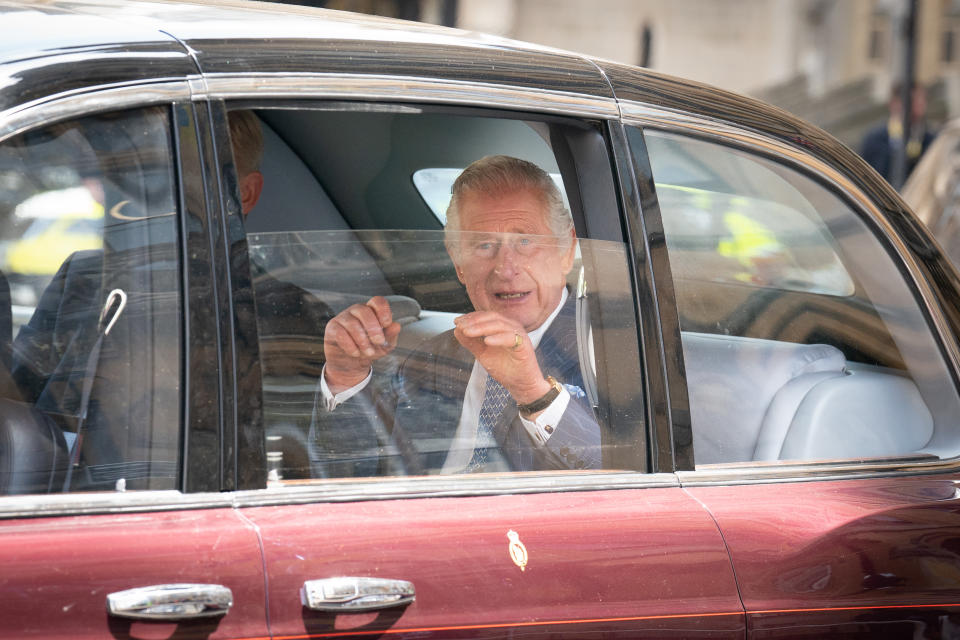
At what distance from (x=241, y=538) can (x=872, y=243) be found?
4.66 ft

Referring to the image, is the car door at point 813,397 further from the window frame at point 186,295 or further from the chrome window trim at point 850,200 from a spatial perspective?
the window frame at point 186,295

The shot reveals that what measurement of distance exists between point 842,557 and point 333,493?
932mm

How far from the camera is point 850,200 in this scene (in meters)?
2.28

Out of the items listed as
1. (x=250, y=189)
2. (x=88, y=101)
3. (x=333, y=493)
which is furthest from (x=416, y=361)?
(x=88, y=101)

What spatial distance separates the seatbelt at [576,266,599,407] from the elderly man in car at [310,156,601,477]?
0.01 meters

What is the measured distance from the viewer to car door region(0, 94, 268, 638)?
1.58m

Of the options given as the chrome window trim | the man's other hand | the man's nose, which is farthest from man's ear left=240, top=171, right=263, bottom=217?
the chrome window trim

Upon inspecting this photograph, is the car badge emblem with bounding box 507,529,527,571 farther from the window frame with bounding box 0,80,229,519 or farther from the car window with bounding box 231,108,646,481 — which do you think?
the window frame with bounding box 0,80,229,519

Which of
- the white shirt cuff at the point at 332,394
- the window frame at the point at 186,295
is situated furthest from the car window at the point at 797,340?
the window frame at the point at 186,295

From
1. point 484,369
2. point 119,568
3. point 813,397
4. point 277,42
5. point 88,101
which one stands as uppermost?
point 277,42

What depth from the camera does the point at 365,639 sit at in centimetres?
166

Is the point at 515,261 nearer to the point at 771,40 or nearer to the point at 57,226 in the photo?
the point at 57,226

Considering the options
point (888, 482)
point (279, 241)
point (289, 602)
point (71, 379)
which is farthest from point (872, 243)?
point (71, 379)

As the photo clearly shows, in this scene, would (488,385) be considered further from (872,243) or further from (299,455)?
(872,243)
